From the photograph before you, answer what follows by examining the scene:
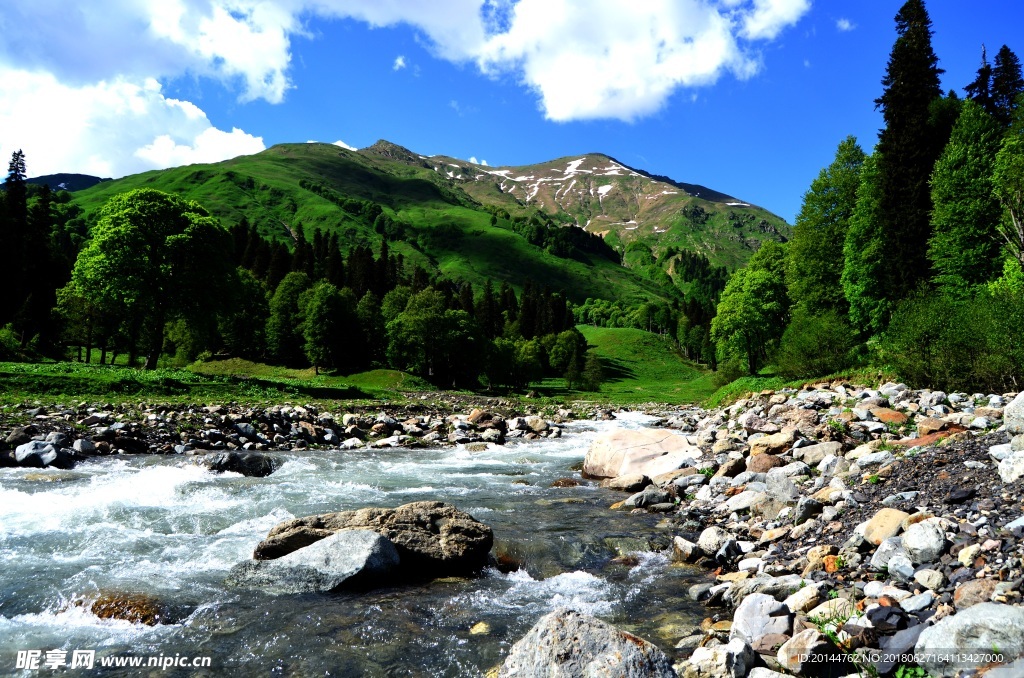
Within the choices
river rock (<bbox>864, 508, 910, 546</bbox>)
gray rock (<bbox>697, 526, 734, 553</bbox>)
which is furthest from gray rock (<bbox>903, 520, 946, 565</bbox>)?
gray rock (<bbox>697, 526, 734, 553</bbox>)

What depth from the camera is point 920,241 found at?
119 feet

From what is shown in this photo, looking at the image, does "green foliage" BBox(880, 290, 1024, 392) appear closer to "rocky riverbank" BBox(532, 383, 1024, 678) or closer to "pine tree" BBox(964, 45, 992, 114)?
"rocky riverbank" BBox(532, 383, 1024, 678)

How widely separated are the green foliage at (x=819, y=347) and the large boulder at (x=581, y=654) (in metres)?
37.6

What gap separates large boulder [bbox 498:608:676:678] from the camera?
214 inches

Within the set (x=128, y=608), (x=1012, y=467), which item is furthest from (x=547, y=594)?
(x=1012, y=467)

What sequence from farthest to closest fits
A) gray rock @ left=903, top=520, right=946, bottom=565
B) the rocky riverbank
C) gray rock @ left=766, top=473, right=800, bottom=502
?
gray rock @ left=766, top=473, right=800, bottom=502 < gray rock @ left=903, top=520, right=946, bottom=565 < the rocky riverbank

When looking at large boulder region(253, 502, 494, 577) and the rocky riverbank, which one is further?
large boulder region(253, 502, 494, 577)

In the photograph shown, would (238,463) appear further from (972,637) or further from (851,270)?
(851,270)

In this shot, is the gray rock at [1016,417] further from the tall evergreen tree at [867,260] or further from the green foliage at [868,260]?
the green foliage at [868,260]

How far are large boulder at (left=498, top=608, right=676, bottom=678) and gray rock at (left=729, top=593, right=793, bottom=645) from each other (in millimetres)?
1920

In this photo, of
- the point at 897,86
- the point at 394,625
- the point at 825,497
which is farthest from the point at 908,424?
the point at 897,86

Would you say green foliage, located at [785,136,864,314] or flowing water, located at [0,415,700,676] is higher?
green foliage, located at [785,136,864,314]

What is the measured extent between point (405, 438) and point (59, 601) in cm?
1995

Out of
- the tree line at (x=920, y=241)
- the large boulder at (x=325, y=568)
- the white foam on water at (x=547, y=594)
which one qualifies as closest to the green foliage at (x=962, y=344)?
the tree line at (x=920, y=241)
